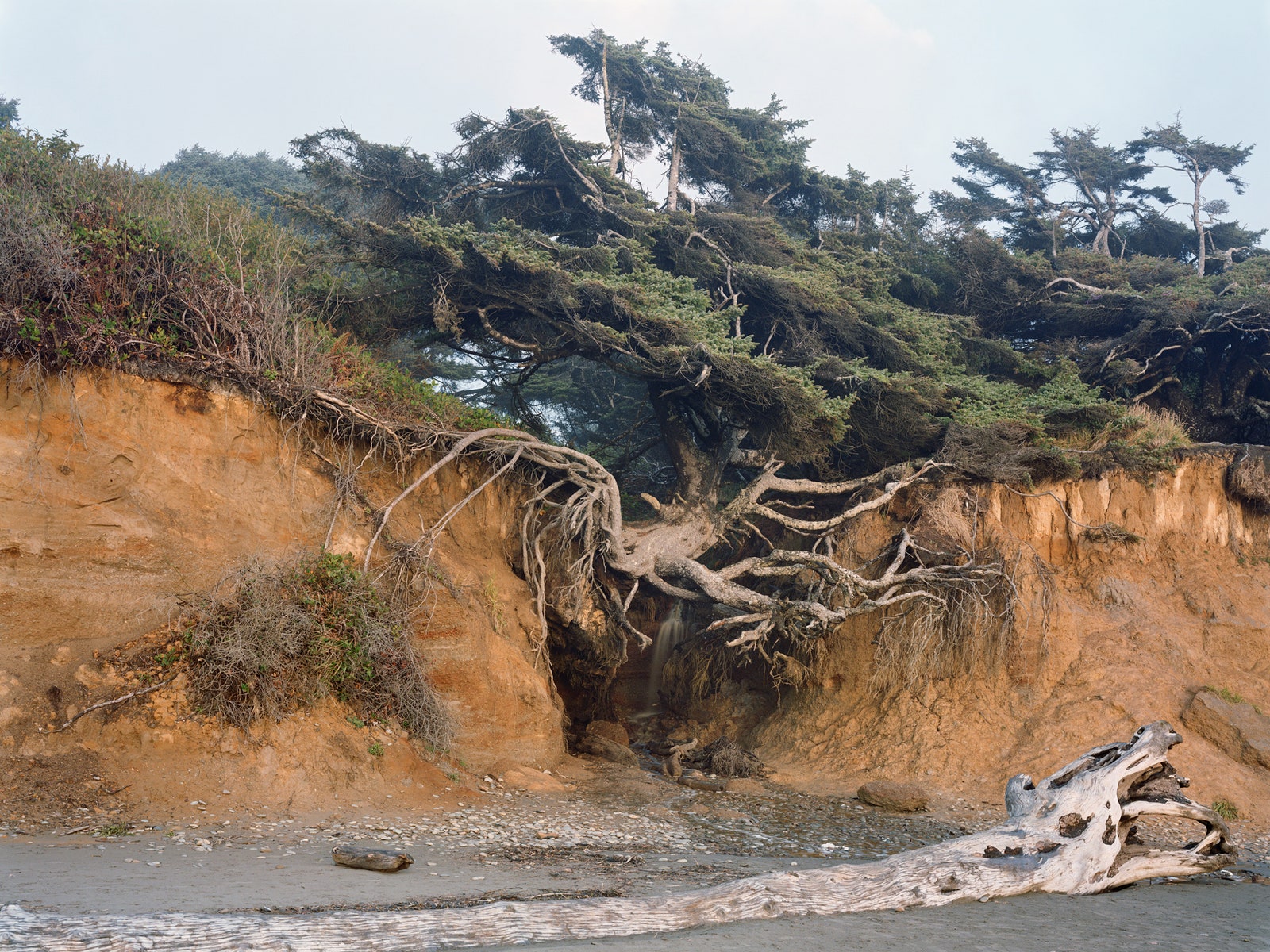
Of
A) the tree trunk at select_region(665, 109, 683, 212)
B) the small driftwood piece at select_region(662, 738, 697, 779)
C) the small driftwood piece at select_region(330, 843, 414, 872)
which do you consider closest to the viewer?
the small driftwood piece at select_region(330, 843, 414, 872)

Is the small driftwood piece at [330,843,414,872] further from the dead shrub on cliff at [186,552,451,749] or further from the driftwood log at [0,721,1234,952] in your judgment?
the dead shrub on cliff at [186,552,451,749]

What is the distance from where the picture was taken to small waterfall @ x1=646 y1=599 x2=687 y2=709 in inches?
664

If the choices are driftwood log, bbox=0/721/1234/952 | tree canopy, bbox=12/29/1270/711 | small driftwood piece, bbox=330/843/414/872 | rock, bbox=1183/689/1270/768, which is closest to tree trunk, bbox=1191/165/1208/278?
tree canopy, bbox=12/29/1270/711

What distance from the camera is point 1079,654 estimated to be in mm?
12188

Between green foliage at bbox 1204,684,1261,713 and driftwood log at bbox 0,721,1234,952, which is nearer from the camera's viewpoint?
driftwood log at bbox 0,721,1234,952

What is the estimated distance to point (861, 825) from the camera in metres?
9.66

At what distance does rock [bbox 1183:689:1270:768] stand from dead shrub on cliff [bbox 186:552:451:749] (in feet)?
32.2

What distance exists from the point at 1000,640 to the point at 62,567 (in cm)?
1187

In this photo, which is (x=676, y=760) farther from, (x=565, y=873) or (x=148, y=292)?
(x=148, y=292)

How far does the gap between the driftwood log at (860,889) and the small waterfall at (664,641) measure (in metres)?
9.33

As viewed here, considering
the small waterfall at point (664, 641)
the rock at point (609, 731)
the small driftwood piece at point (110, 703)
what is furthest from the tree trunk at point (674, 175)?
the small driftwood piece at point (110, 703)

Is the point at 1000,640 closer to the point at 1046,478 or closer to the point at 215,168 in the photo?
the point at 1046,478

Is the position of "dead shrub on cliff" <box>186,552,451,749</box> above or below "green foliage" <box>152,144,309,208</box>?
below

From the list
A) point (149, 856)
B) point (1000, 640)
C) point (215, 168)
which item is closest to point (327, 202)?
point (149, 856)
